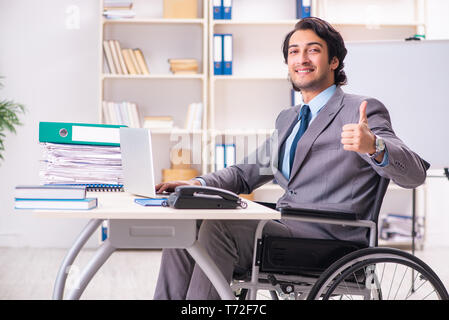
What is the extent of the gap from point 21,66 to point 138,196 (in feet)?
10.4

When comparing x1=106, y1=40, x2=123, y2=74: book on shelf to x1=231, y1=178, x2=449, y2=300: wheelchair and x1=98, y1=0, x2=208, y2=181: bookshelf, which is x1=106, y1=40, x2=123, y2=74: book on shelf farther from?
x1=231, y1=178, x2=449, y2=300: wheelchair

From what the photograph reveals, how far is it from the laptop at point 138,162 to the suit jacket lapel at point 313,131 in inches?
17.2

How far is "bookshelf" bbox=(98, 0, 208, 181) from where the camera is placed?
4492 millimetres

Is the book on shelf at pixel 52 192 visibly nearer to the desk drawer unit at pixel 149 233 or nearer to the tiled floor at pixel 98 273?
the desk drawer unit at pixel 149 233

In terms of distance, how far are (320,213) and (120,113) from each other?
2.99 meters

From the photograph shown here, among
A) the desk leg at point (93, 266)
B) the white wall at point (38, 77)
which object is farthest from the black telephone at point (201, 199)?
the white wall at point (38, 77)

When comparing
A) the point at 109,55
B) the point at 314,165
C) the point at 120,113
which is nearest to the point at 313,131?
the point at 314,165

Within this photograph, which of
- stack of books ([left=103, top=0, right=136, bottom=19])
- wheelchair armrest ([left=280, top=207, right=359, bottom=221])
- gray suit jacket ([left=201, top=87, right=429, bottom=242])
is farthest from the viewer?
stack of books ([left=103, top=0, right=136, bottom=19])

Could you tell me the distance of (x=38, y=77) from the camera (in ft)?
14.7

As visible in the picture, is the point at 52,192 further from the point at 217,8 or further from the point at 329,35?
the point at 217,8

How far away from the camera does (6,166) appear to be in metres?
4.45

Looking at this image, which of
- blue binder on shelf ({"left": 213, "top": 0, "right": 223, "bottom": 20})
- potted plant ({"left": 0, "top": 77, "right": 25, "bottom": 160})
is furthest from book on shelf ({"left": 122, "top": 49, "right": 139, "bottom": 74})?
potted plant ({"left": 0, "top": 77, "right": 25, "bottom": 160})

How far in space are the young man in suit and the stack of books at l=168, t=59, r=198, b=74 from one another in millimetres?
2166

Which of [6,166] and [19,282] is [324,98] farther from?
[6,166]
